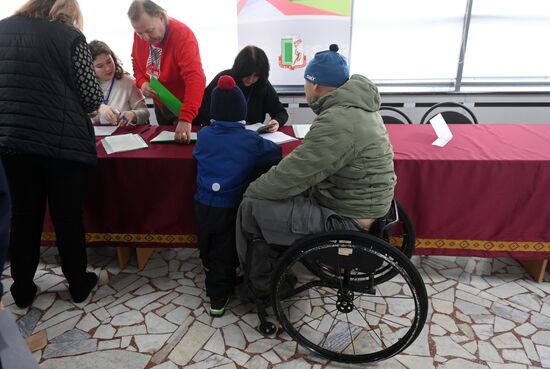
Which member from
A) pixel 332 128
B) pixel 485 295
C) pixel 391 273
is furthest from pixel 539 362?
pixel 332 128

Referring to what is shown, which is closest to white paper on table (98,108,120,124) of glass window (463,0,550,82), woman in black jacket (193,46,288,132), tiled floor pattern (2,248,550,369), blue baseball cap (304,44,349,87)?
woman in black jacket (193,46,288,132)

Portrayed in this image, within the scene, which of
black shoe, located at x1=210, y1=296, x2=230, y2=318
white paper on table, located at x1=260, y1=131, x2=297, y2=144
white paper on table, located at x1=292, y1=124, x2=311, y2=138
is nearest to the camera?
black shoe, located at x1=210, y1=296, x2=230, y2=318

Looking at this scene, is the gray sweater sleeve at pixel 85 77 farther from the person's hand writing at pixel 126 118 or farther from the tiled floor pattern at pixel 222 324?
the tiled floor pattern at pixel 222 324

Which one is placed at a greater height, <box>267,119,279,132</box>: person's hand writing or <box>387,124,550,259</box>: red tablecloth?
<box>267,119,279,132</box>: person's hand writing

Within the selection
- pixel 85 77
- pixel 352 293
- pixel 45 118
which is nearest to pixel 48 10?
pixel 85 77

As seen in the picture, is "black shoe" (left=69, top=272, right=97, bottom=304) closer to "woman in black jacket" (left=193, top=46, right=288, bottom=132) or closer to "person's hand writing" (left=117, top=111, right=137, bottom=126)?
"person's hand writing" (left=117, top=111, right=137, bottom=126)

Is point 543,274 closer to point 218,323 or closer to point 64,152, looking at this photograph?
point 218,323

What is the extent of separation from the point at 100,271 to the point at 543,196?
207 cm

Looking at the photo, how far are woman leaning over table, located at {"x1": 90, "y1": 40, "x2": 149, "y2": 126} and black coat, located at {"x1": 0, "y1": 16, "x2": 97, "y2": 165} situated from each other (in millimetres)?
750

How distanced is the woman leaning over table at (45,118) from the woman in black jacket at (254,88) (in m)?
0.78

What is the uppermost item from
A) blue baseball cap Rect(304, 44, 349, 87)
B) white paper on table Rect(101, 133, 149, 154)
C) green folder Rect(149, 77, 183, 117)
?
blue baseball cap Rect(304, 44, 349, 87)

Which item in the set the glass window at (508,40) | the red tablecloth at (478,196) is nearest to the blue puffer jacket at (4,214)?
the red tablecloth at (478,196)

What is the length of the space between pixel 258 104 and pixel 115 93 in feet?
2.71

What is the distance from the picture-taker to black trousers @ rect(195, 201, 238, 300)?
162 cm
